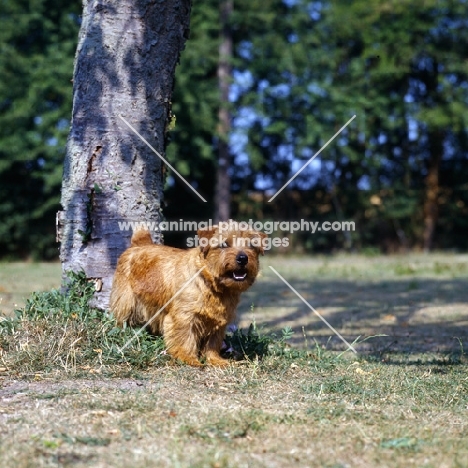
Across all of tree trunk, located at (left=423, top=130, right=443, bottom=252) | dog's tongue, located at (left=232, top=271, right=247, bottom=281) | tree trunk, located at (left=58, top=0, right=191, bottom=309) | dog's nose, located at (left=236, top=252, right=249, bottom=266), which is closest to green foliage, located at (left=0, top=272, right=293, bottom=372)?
tree trunk, located at (left=58, top=0, right=191, bottom=309)

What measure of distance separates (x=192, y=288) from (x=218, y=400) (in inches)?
48.7

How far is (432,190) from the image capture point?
74.7 feet

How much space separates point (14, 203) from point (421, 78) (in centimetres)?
1389

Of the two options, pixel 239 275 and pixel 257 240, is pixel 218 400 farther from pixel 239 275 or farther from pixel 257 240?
pixel 257 240

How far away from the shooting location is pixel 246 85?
72.2ft

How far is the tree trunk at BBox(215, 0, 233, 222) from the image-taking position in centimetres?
2117

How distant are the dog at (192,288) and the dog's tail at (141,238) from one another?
0.20 metres

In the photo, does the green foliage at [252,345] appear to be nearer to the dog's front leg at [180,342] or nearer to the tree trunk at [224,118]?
the dog's front leg at [180,342]

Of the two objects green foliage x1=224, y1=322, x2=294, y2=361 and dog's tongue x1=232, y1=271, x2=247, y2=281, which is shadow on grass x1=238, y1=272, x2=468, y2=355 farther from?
dog's tongue x1=232, y1=271, x2=247, y2=281

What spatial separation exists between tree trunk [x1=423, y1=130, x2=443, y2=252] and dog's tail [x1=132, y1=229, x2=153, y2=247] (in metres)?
17.8

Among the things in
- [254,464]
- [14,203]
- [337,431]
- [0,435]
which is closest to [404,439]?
[337,431]

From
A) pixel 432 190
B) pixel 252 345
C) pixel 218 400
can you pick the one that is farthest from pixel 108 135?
pixel 432 190

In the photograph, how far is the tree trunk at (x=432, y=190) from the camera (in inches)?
894

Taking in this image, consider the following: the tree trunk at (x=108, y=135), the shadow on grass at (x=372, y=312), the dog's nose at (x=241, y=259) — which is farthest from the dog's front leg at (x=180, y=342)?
the shadow on grass at (x=372, y=312)
